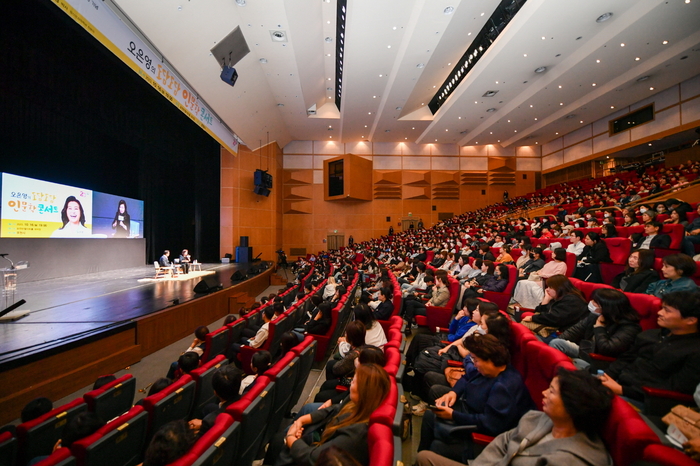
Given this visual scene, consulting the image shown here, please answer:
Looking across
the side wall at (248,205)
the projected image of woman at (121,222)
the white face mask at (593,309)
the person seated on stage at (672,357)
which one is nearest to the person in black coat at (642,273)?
the white face mask at (593,309)

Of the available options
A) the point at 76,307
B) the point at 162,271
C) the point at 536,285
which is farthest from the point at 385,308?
the point at 162,271

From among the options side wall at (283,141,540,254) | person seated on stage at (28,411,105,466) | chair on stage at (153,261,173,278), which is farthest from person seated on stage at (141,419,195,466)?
side wall at (283,141,540,254)

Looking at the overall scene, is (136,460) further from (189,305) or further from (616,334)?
(189,305)

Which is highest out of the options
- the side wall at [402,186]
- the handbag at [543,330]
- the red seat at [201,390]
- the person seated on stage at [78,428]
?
the side wall at [402,186]

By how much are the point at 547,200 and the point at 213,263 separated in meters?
12.9

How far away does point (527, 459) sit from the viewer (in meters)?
1.09

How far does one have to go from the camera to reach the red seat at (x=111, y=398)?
1.95m

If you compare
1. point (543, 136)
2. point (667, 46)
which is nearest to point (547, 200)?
point (543, 136)

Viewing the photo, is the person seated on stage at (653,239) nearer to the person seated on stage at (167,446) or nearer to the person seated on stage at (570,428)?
the person seated on stage at (570,428)

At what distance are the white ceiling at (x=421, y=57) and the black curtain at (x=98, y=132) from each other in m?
1.38

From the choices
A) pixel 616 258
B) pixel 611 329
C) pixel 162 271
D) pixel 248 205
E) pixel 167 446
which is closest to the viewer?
pixel 167 446

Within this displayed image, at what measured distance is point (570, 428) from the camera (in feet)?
3.51

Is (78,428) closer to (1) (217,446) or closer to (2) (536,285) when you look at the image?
(1) (217,446)

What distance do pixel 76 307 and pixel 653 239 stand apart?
7603mm
